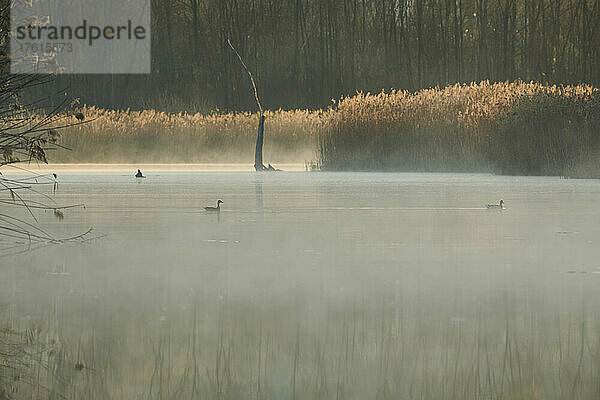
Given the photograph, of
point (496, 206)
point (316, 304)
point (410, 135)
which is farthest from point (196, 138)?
point (316, 304)

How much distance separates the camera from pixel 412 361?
13.5 feet

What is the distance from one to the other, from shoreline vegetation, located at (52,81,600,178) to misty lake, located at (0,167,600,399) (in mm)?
9278

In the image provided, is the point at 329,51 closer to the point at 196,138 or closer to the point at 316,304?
the point at 196,138

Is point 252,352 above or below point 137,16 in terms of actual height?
below

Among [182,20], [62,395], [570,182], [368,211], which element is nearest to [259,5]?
[182,20]

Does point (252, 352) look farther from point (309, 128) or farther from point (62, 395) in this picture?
point (309, 128)

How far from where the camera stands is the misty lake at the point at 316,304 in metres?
3.82

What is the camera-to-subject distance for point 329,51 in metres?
40.6

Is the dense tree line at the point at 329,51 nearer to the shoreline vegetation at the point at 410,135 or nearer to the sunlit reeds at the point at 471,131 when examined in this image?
the shoreline vegetation at the point at 410,135

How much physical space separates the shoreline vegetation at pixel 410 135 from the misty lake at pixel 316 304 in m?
9.28

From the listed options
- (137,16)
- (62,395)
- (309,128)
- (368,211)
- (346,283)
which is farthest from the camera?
(137,16)

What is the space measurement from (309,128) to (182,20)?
1465 cm

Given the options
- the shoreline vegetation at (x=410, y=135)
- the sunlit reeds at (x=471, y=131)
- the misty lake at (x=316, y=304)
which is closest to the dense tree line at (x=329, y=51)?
the shoreline vegetation at (x=410, y=135)

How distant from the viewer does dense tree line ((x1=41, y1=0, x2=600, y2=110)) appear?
37.8m
